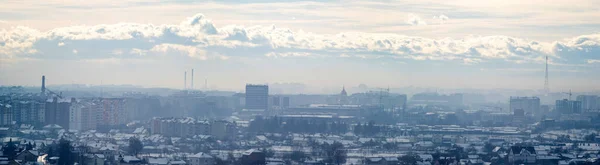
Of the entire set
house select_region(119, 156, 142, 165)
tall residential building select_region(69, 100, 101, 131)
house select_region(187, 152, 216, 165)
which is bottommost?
house select_region(187, 152, 216, 165)

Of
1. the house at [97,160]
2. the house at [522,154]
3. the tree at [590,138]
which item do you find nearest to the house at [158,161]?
the house at [97,160]

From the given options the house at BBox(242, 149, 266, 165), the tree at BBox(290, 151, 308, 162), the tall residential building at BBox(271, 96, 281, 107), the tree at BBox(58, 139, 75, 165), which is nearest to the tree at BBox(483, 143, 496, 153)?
the tree at BBox(290, 151, 308, 162)

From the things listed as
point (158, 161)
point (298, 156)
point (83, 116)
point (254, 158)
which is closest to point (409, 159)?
point (298, 156)

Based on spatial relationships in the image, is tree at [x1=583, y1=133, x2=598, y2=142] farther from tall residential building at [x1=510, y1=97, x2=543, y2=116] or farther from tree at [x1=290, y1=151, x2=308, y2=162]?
tall residential building at [x1=510, y1=97, x2=543, y2=116]

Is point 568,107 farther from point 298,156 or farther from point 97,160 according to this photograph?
point 97,160

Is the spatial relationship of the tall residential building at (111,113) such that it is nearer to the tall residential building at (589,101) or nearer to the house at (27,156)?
the house at (27,156)
